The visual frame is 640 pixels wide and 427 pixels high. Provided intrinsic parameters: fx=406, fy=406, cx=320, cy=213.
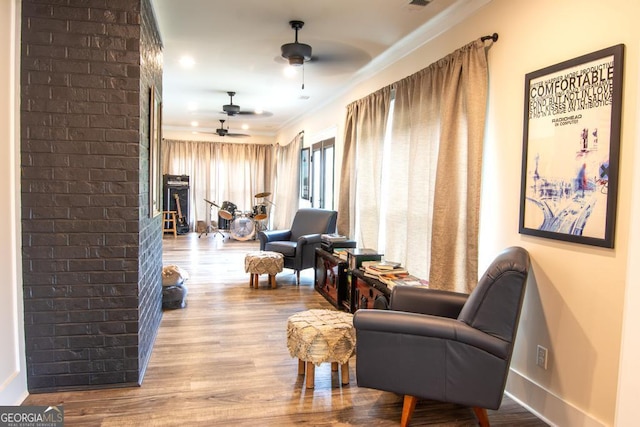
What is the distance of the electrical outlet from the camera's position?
87.1 inches

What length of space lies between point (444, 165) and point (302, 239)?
8.57 ft

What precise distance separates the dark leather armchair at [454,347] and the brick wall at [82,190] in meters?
1.49

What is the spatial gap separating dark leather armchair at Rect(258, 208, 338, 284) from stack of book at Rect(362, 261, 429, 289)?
1619 mm

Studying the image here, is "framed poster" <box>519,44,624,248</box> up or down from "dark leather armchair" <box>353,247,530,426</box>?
up

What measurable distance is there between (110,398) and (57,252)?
0.89 meters

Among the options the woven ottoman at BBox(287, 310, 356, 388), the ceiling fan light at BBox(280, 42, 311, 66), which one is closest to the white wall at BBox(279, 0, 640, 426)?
the woven ottoman at BBox(287, 310, 356, 388)

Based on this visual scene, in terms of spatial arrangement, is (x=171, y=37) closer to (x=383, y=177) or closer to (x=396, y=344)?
(x=383, y=177)

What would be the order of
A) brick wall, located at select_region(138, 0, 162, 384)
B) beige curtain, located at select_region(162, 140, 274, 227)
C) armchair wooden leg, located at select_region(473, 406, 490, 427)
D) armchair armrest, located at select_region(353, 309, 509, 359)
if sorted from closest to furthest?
armchair armrest, located at select_region(353, 309, 509, 359) < armchair wooden leg, located at select_region(473, 406, 490, 427) < brick wall, located at select_region(138, 0, 162, 384) < beige curtain, located at select_region(162, 140, 274, 227)

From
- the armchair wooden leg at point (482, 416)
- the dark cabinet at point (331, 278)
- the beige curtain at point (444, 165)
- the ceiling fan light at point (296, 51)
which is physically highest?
the ceiling fan light at point (296, 51)

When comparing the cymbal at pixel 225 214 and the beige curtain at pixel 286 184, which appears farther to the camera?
the cymbal at pixel 225 214

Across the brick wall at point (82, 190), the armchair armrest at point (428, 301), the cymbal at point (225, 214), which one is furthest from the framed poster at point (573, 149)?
the cymbal at point (225, 214)

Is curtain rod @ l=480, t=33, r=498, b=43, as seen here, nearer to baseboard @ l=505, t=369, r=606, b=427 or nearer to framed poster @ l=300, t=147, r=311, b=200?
baseboard @ l=505, t=369, r=606, b=427

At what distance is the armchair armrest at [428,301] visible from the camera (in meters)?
2.44

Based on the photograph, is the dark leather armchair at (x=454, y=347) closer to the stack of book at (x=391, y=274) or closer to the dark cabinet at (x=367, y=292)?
the dark cabinet at (x=367, y=292)
